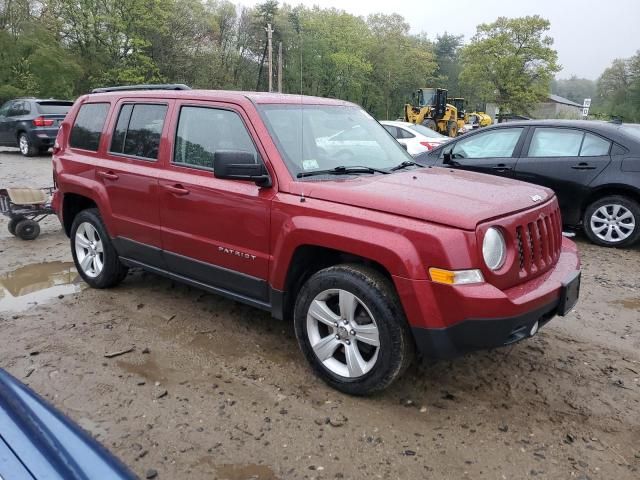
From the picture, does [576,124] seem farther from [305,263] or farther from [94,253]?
[94,253]

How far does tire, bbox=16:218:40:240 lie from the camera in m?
6.94

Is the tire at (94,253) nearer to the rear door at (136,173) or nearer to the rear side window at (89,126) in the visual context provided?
the rear door at (136,173)

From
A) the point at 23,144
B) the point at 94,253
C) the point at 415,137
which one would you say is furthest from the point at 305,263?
the point at 23,144

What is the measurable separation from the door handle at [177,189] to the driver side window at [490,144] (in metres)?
4.86

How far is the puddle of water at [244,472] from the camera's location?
8.54 ft

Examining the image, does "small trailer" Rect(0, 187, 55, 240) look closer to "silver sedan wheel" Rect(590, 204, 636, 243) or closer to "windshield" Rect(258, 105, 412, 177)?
"windshield" Rect(258, 105, 412, 177)

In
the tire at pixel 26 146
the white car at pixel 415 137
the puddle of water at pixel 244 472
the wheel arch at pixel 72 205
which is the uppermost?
the white car at pixel 415 137

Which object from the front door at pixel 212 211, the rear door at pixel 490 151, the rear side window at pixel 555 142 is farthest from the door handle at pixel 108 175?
the rear side window at pixel 555 142

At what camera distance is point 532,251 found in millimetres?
3158

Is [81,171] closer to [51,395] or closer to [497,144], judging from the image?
[51,395]

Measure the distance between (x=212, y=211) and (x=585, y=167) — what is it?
202 inches

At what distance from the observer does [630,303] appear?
4969 millimetres

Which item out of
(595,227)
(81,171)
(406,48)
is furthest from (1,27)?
(406,48)

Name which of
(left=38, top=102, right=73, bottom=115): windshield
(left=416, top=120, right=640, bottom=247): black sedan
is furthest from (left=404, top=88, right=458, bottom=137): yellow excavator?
(left=416, top=120, right=640, bottom=247): black sedan
